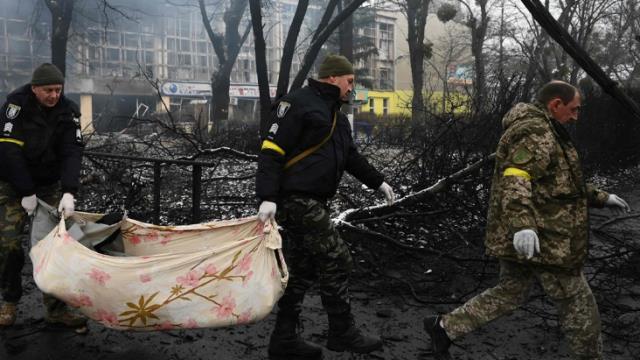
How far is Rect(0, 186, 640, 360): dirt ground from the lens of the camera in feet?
11.1

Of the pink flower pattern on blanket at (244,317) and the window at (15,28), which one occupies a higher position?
the window at (15,28)

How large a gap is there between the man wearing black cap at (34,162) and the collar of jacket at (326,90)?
60.2 inches

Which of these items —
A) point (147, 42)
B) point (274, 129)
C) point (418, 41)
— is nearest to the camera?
point (274, 129)

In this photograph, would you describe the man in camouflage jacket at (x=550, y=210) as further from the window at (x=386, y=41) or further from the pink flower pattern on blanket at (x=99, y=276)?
the window at (x=386, y=41)

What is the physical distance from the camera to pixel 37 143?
346 cm

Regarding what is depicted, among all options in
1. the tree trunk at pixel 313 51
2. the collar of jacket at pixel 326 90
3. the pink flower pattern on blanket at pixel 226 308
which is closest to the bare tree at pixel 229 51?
the tree trunk at pixel 313 51

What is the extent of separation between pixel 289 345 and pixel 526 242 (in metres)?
1.44

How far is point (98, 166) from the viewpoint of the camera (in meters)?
6.73

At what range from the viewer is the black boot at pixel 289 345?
10.9 feet

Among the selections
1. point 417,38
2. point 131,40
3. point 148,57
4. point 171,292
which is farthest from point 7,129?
point 148,57

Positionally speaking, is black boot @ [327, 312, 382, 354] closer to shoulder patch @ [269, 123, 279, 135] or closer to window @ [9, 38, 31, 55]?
shoulder patch @ [269, 123, 279, 135]

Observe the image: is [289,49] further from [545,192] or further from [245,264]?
[545,192]

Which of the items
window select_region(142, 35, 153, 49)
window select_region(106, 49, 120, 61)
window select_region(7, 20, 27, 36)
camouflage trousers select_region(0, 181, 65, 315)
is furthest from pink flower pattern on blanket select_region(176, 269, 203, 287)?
window select_region(142, 35, 153, 49)

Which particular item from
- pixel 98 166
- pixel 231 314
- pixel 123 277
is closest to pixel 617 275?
pixel 231 314
